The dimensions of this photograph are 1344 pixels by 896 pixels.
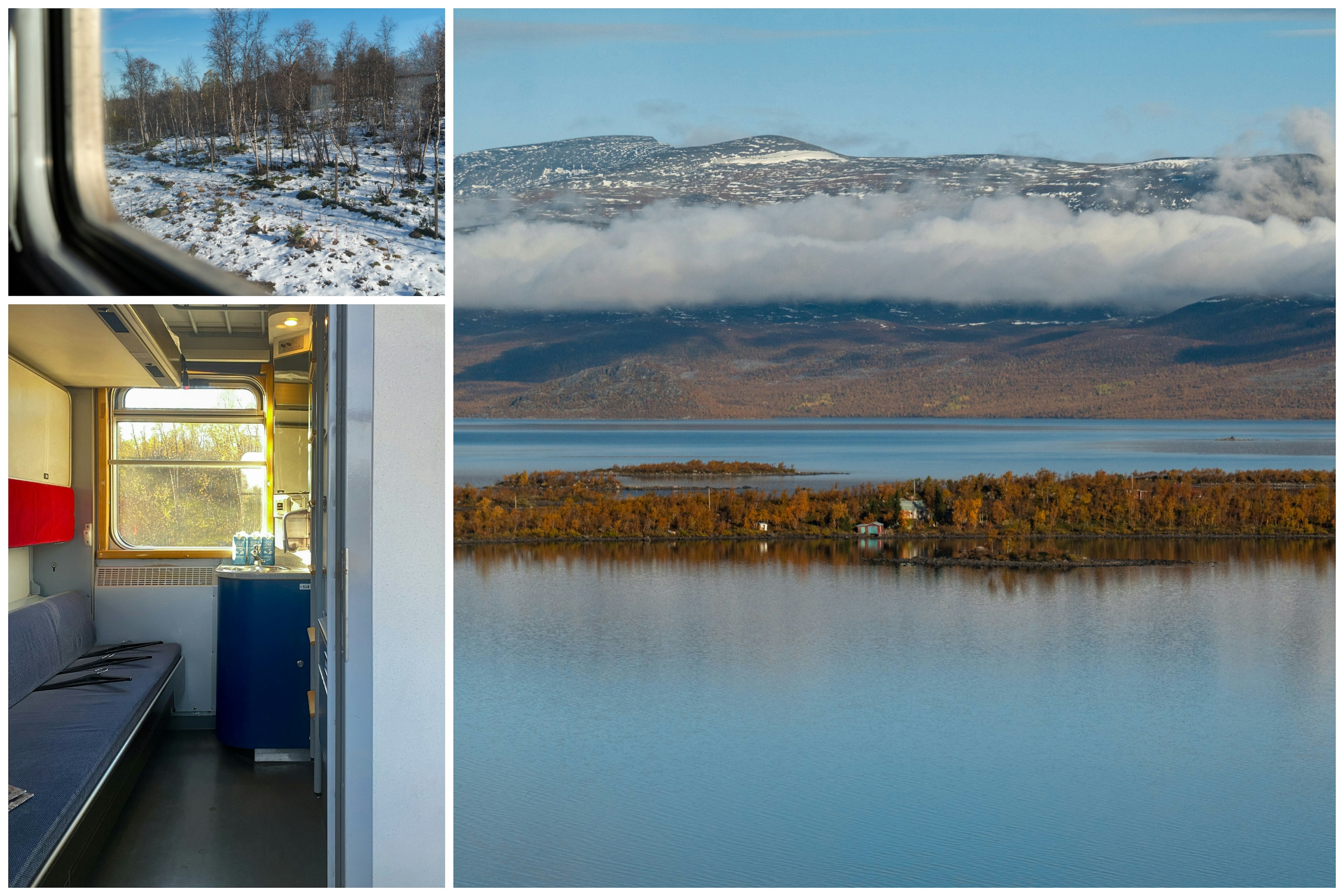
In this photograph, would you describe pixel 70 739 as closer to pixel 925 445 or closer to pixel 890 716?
pixel 890 716

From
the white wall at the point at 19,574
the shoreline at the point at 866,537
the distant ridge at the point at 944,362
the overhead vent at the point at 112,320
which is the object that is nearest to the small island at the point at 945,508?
the shoreline at the point at 866,537

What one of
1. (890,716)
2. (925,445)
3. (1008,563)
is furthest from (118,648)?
(1008,563)

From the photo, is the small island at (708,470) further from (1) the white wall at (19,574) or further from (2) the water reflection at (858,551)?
(1) the white wall at (19,574)

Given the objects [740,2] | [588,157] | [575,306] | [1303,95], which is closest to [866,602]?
[575,306]

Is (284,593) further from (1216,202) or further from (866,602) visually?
(1216,202)

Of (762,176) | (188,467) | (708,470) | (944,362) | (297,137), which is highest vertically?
(762,176)

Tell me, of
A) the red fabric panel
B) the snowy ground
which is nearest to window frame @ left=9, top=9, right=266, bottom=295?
the snowy ground
